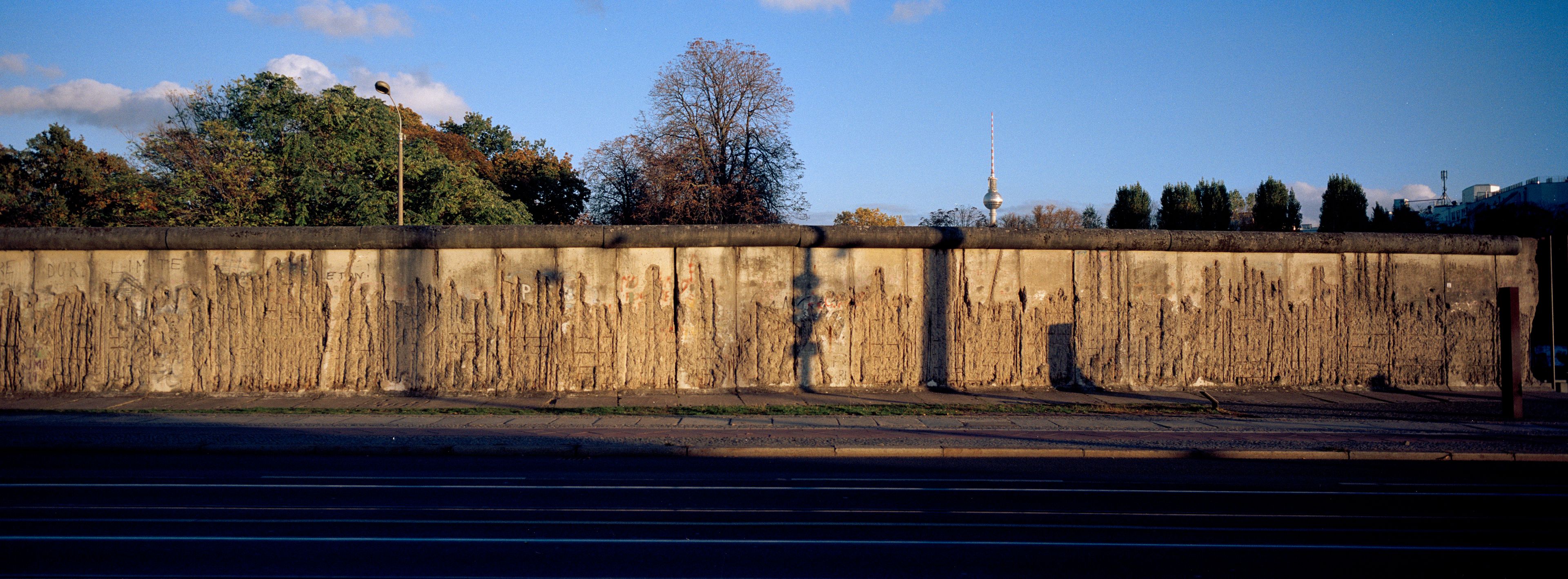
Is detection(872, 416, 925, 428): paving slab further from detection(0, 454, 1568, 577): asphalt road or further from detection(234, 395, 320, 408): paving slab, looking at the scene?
detection(234, 395, 320, 408): paving slab

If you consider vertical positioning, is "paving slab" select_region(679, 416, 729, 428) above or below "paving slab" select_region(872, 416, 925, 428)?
above

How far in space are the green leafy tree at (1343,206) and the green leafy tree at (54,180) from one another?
60.6 meters

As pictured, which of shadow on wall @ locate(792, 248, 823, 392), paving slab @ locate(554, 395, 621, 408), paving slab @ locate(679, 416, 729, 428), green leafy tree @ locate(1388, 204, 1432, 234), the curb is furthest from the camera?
green leafy tree @ locate(1388, 204, 1432, 234)

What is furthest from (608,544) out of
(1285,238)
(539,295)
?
(1285,238)

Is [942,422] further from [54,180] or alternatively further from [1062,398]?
[54,180]

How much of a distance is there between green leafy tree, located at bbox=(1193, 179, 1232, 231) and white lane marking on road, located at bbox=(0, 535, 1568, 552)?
2249 inches

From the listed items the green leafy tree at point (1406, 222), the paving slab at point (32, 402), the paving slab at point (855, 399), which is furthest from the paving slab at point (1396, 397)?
the green leafy tree at point (1406, 222)

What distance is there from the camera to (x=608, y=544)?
18.3 feet

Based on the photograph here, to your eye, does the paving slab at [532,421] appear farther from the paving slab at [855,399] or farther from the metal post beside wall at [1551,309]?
the metal post beside wall at [1551,309]

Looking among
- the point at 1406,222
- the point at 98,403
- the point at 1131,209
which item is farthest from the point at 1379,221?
the point at 98,403

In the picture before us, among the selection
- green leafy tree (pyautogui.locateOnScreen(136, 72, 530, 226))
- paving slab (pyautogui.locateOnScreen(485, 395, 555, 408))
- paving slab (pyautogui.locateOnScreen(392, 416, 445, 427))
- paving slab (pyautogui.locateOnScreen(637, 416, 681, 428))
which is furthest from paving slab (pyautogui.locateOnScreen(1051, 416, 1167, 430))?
green leafy tree (pyautogui.locateOnScreen(136, 72, 530, 226))

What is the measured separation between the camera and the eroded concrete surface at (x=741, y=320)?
1389 cm

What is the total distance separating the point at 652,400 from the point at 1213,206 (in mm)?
55761

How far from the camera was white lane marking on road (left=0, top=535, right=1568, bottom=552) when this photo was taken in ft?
18.3
